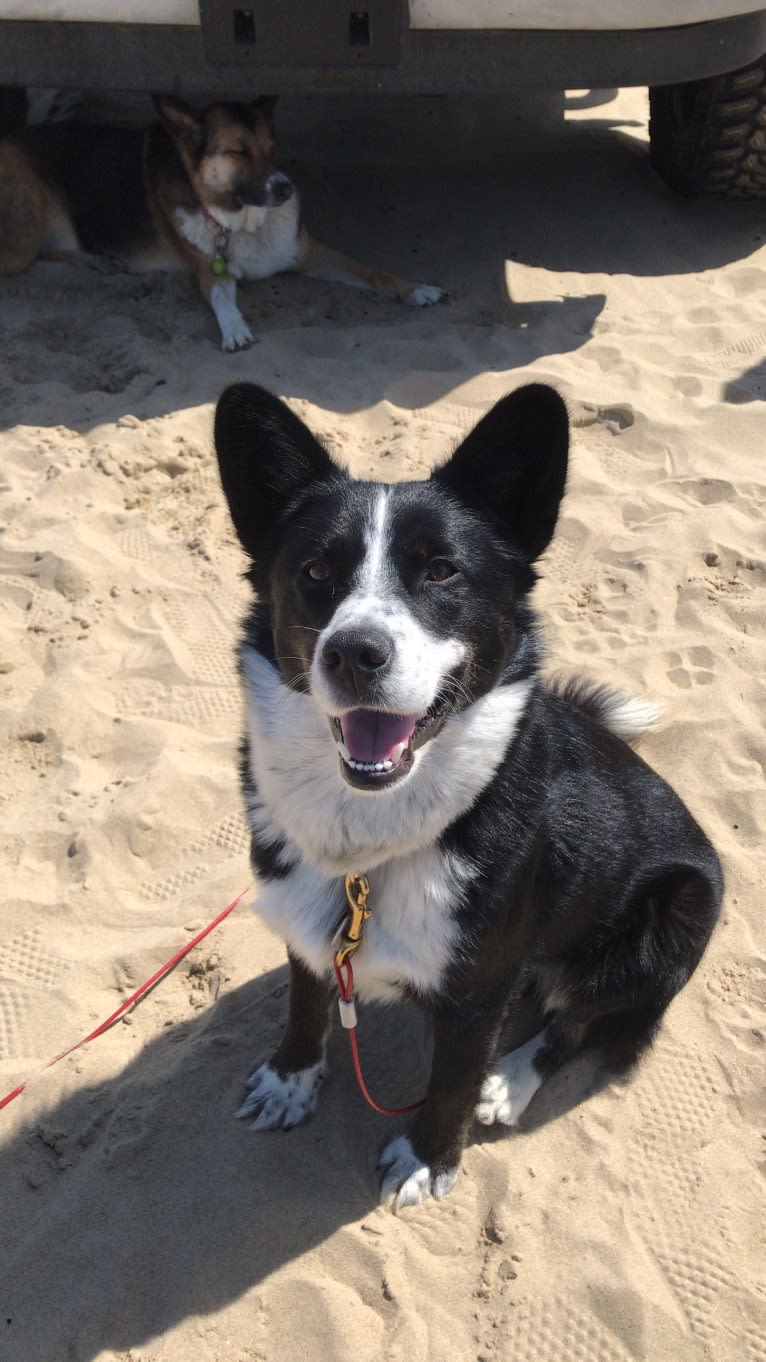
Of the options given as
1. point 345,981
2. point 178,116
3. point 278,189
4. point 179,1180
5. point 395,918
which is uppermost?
point 178,116

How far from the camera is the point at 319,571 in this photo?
1.99m

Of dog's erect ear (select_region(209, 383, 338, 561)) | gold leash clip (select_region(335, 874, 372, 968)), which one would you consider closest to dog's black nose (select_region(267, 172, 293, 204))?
dog's erect ear (select_region(209, 383, 338, 561))

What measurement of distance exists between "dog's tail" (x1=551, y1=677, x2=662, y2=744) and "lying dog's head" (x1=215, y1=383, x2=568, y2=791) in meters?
0.89

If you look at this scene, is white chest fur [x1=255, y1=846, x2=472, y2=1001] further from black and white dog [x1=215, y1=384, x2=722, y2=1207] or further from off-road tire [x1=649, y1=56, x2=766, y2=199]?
off-road tire [x1=649, y1=56, x2=766, y2=199]

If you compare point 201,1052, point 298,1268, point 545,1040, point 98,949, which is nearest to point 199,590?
point 98,949

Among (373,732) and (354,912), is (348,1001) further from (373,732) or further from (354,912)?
(373,732)

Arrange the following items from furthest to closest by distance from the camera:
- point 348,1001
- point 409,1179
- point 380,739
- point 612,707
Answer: point 612,707
point 409,1179
point 348,1001
point 380,739

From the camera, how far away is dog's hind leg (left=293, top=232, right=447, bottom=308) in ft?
17.3

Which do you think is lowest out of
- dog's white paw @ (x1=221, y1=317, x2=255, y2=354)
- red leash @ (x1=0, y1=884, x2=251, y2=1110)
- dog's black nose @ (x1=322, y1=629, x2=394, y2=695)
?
red leash @ (x1=0, y1=884, x2=251, y2=1110)

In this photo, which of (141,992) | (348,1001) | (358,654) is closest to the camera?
(358,654)

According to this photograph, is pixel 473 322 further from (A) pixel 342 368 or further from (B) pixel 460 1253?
(B) pixel 460 1253

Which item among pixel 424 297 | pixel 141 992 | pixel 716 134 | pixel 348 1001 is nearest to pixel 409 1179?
pixel 348 1001

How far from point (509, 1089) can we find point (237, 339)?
11.9ft

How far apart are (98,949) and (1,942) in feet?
0.86
